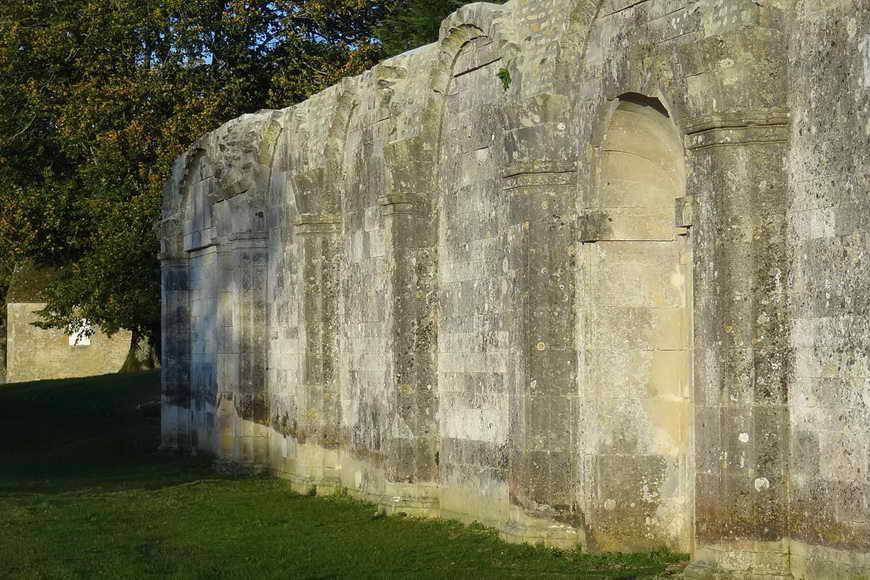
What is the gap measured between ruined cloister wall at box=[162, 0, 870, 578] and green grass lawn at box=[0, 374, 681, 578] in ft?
1.43

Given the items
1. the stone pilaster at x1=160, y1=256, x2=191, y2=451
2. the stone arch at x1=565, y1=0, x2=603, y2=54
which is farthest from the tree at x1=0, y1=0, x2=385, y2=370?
the stone arch at x1=565, y1=0, x2=603, y2=54

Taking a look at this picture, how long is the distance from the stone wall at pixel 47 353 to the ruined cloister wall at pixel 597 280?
36452mm

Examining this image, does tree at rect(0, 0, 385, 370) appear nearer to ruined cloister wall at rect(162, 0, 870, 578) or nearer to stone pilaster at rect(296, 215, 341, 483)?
ruined cloister wall at rect(162, 0, 870, 578)

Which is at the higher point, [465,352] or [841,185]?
[841,185]

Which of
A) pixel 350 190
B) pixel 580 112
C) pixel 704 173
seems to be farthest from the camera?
pixel 350 190

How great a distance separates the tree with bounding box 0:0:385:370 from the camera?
98.4 ft

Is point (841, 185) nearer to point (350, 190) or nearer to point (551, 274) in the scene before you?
point (551, 274)

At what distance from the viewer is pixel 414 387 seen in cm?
1498

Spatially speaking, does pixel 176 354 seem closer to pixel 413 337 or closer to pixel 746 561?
pixel 413 337

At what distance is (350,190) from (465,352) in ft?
11.3

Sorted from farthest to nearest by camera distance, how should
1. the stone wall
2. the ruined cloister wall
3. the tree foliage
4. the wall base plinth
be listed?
the stone wall < the tree foliage < the wall base plinth < the ruined cloister wall

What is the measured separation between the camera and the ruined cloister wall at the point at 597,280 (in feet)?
31.2

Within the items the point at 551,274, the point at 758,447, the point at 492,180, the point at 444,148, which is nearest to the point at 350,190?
the point at 444,148

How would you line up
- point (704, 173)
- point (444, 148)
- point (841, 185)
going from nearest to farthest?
point (841, 185)
point (704, 173)
point (444, 148)
